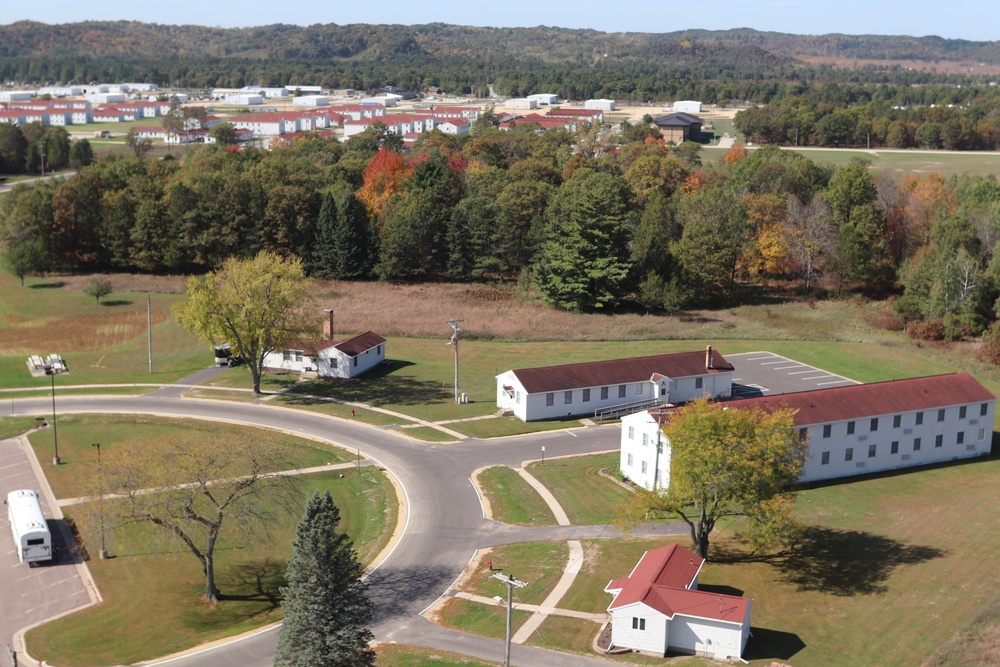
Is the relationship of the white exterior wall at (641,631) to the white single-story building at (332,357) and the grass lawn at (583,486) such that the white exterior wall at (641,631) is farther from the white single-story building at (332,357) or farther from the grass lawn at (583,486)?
the white single-story building at (332,357)

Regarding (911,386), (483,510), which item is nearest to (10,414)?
(483,510)

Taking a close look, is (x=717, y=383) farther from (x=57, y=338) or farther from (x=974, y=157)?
(x=974, y=157)

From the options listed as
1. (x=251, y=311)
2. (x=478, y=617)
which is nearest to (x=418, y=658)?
(x=478, y=617)

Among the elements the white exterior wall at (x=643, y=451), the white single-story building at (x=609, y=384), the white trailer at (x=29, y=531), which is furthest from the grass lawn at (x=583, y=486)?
the white trailer at (x=29, y=531)

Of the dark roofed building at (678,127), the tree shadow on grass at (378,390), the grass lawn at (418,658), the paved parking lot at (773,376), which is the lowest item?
the grass lawn at (418,658)

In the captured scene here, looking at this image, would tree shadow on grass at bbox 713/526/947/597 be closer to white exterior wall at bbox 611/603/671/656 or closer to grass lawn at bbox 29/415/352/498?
white exterior wall at bbox 611/603/671/656

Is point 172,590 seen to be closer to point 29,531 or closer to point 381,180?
point 29,531
